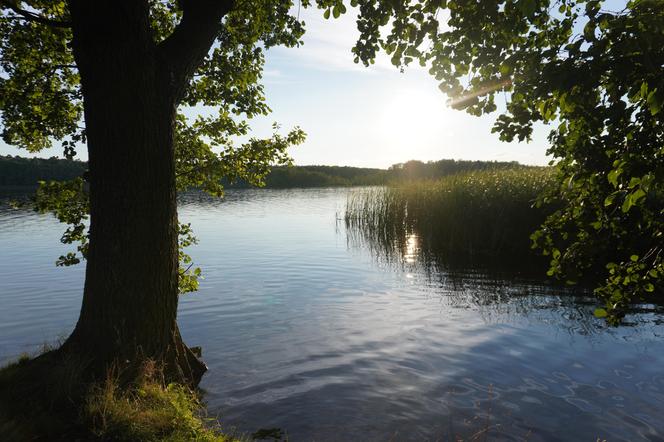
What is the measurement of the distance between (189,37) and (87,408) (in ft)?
14.9

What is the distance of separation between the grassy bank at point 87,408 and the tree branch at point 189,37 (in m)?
3.61

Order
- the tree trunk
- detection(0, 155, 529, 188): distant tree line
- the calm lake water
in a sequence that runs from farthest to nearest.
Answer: detection(0, 155, 529, 188): distant tree line, the calm lake water, the tree trunk

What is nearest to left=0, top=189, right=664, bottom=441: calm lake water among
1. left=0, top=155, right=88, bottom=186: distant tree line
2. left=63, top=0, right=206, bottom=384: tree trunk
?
left=63, top=0, right=206, bottom=384: tree trunk

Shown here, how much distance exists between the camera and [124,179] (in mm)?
5363

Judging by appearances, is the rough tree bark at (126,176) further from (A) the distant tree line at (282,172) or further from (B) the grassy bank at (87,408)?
(A) the distant tree line at (282,172)

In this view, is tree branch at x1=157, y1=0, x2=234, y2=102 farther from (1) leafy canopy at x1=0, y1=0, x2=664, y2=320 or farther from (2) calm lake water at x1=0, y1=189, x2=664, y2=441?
(2) calm lake water at x1=0, y1=189, x2=664, y2=441

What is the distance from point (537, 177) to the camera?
64.8 feet

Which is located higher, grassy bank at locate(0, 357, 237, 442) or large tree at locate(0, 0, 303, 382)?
large tree at locate(0, 0, 303, 382)

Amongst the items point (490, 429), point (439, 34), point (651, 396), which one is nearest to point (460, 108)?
point (439, 34)

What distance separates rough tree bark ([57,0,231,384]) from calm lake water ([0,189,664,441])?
5.84 ft

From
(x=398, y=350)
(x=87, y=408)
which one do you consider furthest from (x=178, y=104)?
(x=398, y=350)

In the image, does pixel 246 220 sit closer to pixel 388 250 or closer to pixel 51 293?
pixel 388 250

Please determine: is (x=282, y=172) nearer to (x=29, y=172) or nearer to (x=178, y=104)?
(x=29, y=172)

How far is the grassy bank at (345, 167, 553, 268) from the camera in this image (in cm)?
1803
